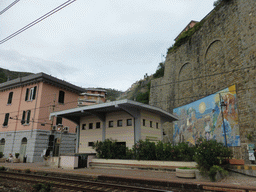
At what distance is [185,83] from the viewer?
3309 cm

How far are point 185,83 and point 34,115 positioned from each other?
25325 millimetres

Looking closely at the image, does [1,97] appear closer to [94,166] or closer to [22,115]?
[22,115]

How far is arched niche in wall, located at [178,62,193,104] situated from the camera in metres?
31.3

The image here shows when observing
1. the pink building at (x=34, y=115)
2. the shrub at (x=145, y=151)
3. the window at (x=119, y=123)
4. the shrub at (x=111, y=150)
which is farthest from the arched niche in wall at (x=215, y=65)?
the pink building at (x=34, y=115)

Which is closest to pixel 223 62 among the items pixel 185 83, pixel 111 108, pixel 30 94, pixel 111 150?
pixel 185 83

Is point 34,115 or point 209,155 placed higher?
point 34,115

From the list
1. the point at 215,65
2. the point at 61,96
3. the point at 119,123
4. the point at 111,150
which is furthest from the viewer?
the point at 61,96

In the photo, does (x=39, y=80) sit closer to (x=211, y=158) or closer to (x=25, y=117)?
(x=25, y=117)

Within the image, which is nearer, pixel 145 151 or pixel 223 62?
pixel 145 151

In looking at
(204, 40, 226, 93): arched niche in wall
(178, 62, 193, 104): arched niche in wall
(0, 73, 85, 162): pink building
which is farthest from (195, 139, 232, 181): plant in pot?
(178, 62, 193, 104): arched niche in wall

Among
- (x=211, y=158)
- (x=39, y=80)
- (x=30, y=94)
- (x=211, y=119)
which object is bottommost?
(x=211, y=158)

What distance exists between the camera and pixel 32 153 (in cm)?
2352

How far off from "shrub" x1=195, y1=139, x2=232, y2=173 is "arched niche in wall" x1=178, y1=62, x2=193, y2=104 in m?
21.3

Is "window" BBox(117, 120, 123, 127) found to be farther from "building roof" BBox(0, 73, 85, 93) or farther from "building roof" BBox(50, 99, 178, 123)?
"building roof" BBox(0, 73, 85, 93)
